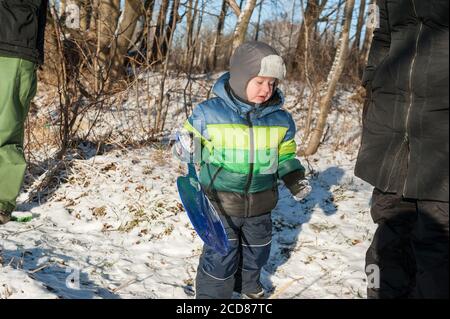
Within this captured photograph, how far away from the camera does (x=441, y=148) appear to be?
173 centimetres

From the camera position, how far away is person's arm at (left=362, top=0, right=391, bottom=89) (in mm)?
2324

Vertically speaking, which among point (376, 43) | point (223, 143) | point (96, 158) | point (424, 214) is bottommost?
point (96, 158)

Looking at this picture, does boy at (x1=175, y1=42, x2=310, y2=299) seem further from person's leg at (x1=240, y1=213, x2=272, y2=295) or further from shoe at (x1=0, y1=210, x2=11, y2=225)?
shoe at (x1=0, y1=210, x2=11, y2=225)

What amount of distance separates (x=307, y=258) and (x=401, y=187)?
4.58 ft

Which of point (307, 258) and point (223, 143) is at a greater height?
point (223, 143)

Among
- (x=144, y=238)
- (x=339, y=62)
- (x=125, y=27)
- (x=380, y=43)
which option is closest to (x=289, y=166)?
(x=380, y=43)

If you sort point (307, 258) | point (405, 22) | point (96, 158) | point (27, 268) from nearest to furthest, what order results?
point (405, 22) → point (27, 268) → point (307, 258) → point (96, 158)

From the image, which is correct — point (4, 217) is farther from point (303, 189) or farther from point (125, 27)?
point (125, 27)

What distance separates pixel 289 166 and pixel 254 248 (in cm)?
54

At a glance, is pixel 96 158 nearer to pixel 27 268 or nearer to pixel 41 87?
pixel 27 268

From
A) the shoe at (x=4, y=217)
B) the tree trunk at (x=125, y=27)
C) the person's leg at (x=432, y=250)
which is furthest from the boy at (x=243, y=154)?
the tree trunk at (x=125, y=27)

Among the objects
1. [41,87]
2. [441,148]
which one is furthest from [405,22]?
[41,87]

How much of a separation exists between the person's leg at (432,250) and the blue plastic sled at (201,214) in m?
0.96

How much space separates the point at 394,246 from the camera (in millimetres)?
2234
